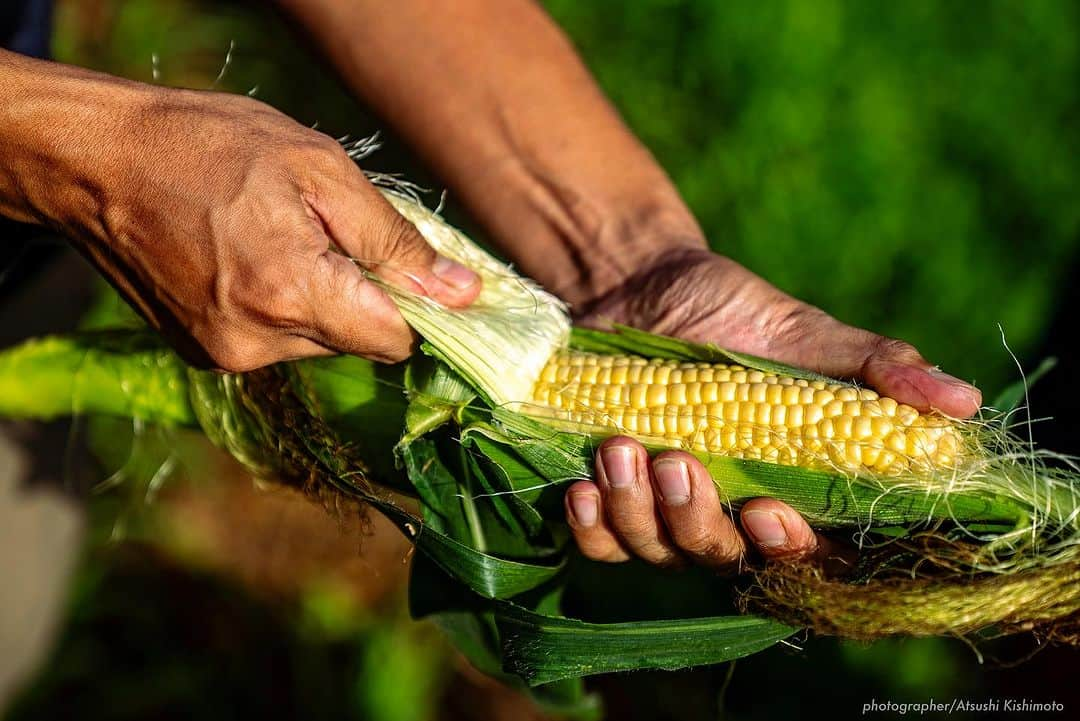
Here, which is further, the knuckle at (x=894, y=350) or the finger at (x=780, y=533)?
the knuckle at (x=894, y=350)

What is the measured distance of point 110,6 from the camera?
5.85 meters

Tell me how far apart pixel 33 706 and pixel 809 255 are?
3991 millimetres

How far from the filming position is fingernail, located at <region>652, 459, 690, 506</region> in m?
1.74

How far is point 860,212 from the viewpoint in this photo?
409 centimetres

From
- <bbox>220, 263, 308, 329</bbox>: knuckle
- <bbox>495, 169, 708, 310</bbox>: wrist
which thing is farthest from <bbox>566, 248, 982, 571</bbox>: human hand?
<bbox>220, 263, 308, 329</bbox>: knuckle

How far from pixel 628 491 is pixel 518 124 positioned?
1273 mm

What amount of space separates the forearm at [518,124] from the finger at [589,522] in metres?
0.89

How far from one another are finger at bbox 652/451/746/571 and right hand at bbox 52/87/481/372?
0.62m

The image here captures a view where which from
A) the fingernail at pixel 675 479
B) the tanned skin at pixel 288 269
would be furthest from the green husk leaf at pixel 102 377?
the fingernail at pixel 675 479

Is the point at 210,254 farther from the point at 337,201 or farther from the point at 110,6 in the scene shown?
the point at 110,6

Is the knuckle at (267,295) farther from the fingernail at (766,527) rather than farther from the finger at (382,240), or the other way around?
the fingernail at (766,527)

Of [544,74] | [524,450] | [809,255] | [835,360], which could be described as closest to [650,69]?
[809,255]

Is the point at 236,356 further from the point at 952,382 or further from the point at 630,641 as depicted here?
the point at 952,382

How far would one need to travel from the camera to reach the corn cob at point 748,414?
5.76 ft
